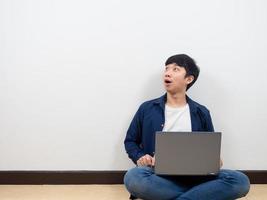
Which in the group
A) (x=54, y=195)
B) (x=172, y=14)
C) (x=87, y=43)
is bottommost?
(x=54, y=195)

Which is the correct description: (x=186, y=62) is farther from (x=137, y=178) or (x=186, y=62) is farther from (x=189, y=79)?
(x=137, y=178)

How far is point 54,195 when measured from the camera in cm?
190

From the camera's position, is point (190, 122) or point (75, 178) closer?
point (190, 122)

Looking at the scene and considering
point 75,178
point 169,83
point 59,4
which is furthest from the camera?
point 75,178

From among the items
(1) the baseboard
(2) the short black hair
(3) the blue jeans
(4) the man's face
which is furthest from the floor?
(2) the short black hair

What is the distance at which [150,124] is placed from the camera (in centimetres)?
185

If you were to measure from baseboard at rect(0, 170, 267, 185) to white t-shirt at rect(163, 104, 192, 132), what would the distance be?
0.45 m

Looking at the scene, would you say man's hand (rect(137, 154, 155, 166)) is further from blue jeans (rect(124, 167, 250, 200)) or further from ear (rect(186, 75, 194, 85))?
ear (rect(186, 75, 194, 85))

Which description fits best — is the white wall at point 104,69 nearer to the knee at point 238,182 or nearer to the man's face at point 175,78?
the man's face at point 175,78

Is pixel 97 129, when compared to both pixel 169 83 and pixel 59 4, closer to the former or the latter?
pixel 169 83

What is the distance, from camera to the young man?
1.62 metres

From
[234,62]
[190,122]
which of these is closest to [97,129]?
[190,122]

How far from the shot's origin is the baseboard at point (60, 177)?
2.04 metres

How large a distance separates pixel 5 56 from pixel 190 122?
40.1 inches
